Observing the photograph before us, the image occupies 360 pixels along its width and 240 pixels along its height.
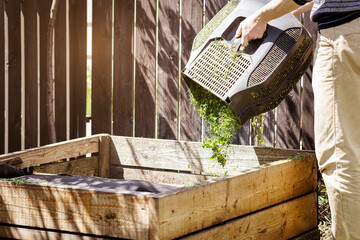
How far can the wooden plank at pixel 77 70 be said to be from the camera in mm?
4535

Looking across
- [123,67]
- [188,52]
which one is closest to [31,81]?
[123,67]

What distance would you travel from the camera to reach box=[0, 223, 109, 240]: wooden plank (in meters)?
2.25

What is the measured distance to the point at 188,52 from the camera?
4.21 m

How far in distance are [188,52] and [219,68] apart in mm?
1328

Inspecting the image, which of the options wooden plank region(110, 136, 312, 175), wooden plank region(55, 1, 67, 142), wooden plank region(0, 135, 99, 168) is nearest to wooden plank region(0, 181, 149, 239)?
wooden plank region(0, 135, 99, 168)

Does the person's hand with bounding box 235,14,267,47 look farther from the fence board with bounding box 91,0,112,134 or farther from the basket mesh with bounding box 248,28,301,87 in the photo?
the fence board with bounding box 91,0,112,134

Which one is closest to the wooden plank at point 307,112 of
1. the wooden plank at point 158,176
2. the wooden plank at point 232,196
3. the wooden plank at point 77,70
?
the wooden plank at point 232,196

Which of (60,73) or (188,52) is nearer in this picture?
(188,52)

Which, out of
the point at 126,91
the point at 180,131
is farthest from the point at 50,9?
the point at 180,131

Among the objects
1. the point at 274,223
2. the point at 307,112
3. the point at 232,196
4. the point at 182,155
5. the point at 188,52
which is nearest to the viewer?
the point at 232,196

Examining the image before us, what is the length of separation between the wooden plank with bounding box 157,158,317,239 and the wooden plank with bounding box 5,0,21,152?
233 cm

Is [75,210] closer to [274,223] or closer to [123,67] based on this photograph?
[274,223]

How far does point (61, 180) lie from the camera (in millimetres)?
2902

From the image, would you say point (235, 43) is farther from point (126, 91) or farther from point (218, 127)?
point (126, 91)
